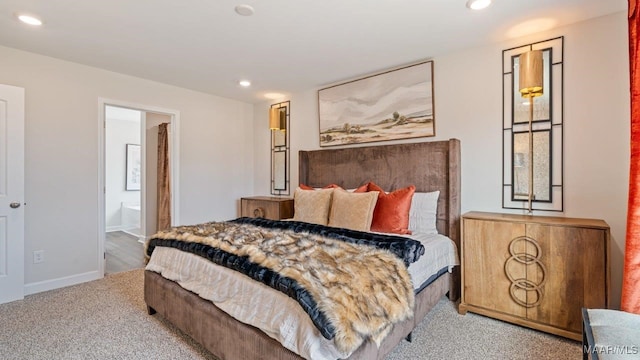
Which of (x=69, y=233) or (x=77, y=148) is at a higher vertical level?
(x=77, y=148)

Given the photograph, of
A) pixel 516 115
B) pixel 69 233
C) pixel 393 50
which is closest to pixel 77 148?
pixel 69 233

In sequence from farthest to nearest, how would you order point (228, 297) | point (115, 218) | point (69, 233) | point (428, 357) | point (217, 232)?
point (115, 218) → point (69, 233) → point (217, 232) → point (428, 357) → point (228, 297)

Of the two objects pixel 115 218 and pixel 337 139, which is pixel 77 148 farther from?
pixel 115 218

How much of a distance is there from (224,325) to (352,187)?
90.1 inches

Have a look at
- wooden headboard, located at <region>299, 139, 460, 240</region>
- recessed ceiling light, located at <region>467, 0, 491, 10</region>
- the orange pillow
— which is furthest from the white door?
recessed ceiling light, located at <region>467, 0, 491, 10</region>

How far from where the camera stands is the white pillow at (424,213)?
2893 mm

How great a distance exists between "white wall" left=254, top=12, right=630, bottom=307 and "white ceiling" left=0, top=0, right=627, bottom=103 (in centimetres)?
18

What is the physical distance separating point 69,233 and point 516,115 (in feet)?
15.7

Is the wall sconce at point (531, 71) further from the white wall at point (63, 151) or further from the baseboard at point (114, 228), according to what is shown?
the baseboard at point (114, 228)

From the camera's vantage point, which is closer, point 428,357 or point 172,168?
point 428,357

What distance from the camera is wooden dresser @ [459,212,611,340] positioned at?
205 cm

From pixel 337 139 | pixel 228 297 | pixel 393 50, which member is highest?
pixel 393 50

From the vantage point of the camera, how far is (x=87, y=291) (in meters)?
3.04

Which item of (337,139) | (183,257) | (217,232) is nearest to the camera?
(183,257)
